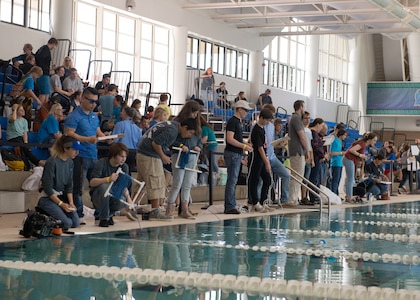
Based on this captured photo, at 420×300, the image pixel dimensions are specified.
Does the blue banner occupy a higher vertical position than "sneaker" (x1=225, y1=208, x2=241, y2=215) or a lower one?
higher

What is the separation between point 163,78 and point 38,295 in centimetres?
2084

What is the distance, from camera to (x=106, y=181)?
8977 mm

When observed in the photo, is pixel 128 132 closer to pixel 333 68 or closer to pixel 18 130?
pixel 18 130

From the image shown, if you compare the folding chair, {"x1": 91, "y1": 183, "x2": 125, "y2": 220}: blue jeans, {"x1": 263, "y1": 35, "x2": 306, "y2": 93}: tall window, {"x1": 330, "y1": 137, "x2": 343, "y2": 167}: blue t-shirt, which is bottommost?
{"x1": 91, "y1": 183, "x2": 125, "y2": 220}: blue jeans

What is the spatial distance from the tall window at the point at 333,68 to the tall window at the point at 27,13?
2057cm

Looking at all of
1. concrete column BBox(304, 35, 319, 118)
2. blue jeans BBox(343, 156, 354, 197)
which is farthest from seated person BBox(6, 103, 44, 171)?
concrete column BBox(304, 35, 319, 118)

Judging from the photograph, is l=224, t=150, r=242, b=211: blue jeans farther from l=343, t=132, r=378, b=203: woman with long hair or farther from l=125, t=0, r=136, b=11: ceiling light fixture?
l=125, t=0, r=136, b=11: ceiling light fixture

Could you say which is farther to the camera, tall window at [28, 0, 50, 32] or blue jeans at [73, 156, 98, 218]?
tall window at [28, 0, 50, 32]

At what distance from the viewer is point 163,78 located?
25109 millimetres

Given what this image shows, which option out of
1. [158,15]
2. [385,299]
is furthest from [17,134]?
[158,15]

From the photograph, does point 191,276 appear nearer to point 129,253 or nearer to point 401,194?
point 129,253

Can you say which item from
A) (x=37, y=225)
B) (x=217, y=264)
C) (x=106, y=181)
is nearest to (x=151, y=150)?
(x=106, y=181)

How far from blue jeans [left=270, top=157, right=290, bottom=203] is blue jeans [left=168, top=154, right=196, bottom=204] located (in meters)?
2.69

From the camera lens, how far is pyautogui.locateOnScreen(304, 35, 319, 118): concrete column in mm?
35312
